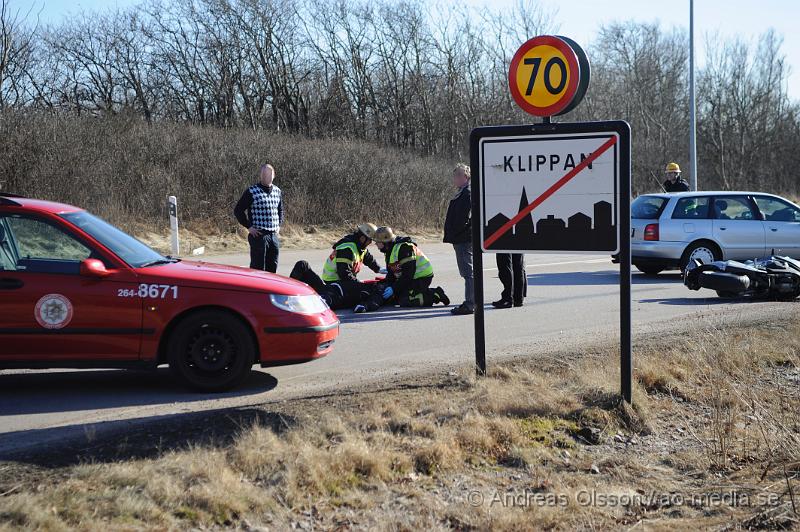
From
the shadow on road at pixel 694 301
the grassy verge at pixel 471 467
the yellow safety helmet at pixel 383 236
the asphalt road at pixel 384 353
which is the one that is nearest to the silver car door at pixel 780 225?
the asphalt road at pixel 384 353

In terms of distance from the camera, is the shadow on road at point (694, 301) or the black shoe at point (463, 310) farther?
the shadow on road at point (694, 301)

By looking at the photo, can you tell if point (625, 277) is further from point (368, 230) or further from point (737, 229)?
point (737, 229)

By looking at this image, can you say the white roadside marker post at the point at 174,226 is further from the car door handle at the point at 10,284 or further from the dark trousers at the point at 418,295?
the car door handle at the point at 10,284

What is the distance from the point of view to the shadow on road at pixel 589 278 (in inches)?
575

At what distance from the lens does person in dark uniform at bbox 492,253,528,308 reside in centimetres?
1144

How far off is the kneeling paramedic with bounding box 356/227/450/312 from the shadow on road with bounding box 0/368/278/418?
13.1 ft

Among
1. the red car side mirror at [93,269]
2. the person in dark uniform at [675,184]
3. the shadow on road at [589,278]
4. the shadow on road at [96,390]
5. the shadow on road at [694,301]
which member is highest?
the person in dark uniform at [675,184]

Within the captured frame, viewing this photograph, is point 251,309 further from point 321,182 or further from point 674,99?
point 674,99

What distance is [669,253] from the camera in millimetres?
15172

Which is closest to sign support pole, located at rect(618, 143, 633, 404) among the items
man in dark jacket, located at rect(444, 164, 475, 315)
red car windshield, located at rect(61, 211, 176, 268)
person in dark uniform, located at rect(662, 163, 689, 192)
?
red car windshield, located at rect(61, 211, 176, 268)

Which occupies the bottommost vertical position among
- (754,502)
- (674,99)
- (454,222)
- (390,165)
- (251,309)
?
(754,502)

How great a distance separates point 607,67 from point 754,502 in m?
53.5

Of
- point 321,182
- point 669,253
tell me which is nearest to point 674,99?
point 321,182

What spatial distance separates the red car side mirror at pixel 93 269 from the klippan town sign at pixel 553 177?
2.89m
